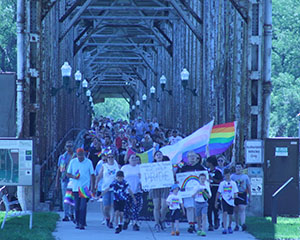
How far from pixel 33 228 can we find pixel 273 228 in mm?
4816

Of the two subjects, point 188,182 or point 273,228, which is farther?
point 273,228

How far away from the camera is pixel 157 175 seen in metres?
15.0

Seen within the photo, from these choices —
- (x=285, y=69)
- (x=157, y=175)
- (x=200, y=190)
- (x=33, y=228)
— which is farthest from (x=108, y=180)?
(x=285, y=69)

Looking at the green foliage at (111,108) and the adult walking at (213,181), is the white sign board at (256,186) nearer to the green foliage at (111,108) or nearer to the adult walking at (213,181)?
the adult walking at (213,181)

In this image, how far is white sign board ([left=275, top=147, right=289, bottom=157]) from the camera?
1792 cm

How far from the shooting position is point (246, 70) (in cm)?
1838

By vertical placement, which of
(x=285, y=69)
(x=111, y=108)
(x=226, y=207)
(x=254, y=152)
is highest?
(x=111, y=108)

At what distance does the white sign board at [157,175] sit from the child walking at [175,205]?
18cm

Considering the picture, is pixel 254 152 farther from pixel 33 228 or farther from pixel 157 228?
pixel 33 228

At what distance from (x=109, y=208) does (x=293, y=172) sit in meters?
4.83

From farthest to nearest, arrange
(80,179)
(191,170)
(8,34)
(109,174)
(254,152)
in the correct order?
(8,34) < (254,152) < (109,174) < (80,179) < (191,170)

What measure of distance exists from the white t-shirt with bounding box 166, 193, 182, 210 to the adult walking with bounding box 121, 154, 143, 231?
796 millimetres

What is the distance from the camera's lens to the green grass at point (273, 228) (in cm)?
1404

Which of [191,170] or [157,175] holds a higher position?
[191,170]
